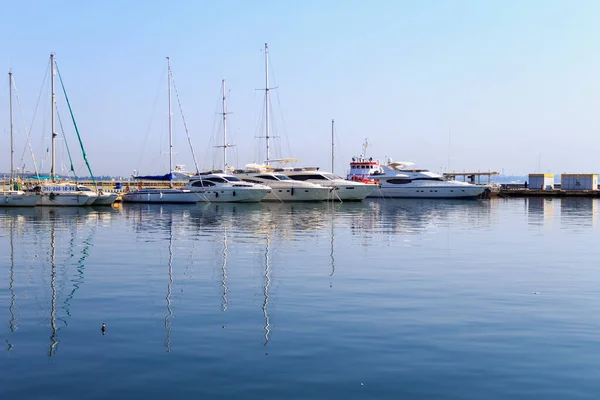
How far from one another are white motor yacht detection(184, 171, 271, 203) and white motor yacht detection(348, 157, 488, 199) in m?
19.9

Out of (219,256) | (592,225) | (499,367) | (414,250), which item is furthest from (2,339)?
(592,225)

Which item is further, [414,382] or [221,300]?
[221,300]

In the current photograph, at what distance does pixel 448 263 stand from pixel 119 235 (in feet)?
52.0

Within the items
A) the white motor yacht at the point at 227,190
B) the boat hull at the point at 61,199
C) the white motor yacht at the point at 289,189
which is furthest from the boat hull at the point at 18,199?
the white motor yacht at the point at 289,189

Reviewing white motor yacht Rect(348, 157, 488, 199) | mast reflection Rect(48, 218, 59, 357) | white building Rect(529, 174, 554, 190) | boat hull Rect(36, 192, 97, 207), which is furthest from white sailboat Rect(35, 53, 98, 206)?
white building Rect(529, 174, 554, 190)

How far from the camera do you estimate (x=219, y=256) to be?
22.0m

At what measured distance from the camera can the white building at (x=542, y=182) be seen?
84438mm

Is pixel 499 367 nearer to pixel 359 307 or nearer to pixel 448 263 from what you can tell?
pixel 359 307

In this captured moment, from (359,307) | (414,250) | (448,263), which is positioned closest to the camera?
(359,307)

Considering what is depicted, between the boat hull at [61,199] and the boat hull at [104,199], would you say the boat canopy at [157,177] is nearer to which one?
the boat hull at [104,199]

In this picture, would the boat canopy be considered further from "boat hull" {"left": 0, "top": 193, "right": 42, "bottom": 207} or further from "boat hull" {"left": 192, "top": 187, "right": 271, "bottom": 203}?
"boat hull" {"left": 0, "top": 193, "right": 42, "bottom": 207}

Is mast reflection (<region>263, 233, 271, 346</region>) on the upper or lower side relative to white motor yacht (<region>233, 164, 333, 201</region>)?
lower

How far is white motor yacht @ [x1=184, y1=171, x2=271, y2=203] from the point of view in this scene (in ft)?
193

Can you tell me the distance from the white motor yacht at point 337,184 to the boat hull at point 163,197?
10.2 m
